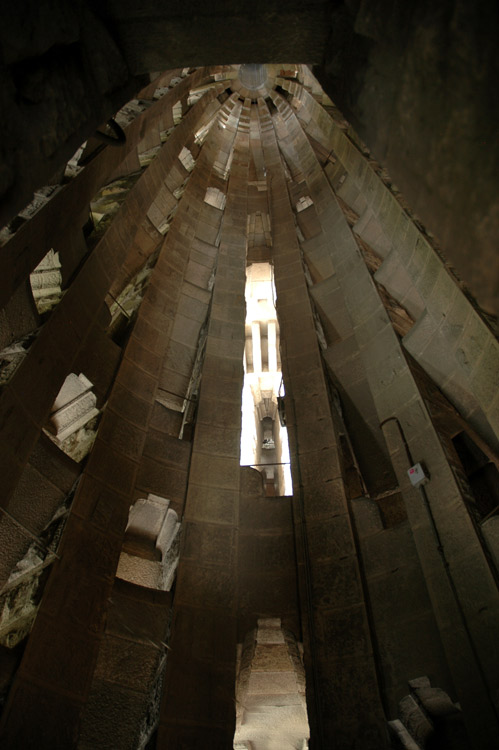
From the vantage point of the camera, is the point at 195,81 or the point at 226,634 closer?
the point at 226,634

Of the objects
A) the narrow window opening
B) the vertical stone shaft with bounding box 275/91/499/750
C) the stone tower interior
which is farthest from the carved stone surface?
the narrow window opening

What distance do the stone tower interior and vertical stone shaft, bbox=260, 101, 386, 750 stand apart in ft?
0.11

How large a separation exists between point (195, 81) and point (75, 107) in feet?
52.7

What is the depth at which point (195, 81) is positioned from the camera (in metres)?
17.2

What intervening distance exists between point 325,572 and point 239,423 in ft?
10.5

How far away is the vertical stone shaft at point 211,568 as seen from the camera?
6.51m

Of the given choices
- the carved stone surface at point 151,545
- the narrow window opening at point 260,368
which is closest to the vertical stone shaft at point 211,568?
the carved stone surface at point 151,545

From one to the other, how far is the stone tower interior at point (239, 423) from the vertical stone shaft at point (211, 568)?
37mm

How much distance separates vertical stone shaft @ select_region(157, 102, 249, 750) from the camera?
6512mm

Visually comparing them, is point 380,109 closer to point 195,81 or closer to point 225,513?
point 225,513

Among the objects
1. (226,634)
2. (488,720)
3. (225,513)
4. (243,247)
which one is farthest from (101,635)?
(243,247)

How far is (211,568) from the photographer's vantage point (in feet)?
26.0

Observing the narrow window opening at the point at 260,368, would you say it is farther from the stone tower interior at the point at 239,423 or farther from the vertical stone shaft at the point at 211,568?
the vertical stone shaft at the point at 211,568

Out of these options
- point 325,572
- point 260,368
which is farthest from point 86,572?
point 260,368
